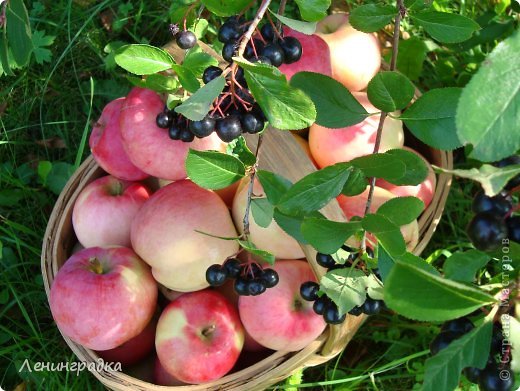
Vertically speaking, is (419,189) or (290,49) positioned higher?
(290,49)

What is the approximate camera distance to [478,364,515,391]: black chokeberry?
556 millimetres

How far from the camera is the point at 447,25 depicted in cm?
77

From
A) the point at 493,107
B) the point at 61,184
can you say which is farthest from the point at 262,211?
the point at 61,184

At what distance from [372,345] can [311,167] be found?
586 millimetres

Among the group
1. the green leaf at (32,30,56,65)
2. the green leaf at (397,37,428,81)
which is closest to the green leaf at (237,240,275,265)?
the green leaf at (397,37,428,81)

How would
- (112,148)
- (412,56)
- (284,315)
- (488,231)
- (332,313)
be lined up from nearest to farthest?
(488,231) → (332,313) → (284,315) → (112,148) → (412,56)

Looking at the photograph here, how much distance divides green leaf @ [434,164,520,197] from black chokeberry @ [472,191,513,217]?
0.24 feet

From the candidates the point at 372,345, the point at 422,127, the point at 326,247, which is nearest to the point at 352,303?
the point at 326,247

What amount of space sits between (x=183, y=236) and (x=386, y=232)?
1.54ft

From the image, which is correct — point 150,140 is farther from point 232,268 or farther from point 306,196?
point 306,196

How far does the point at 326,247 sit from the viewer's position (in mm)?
699

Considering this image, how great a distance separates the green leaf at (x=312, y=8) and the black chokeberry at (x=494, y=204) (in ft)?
0.90

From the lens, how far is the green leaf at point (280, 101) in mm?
586

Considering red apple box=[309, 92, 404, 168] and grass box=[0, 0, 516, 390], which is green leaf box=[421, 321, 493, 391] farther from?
grass box=[0, 0, 516, 390]
